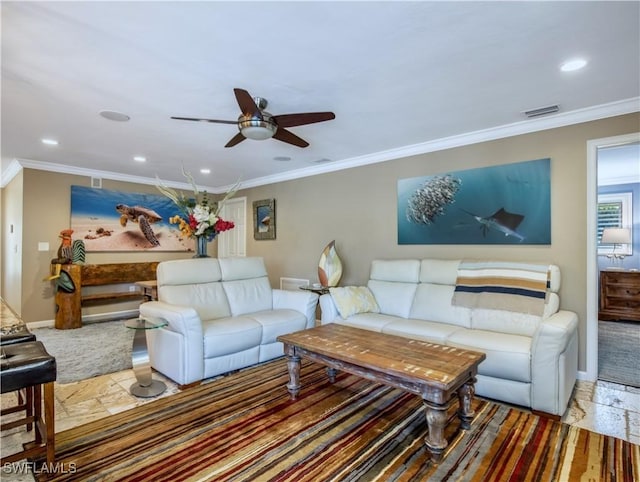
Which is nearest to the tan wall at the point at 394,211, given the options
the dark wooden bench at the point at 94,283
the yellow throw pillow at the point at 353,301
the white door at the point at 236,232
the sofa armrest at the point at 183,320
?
the white door at the point at 236,232

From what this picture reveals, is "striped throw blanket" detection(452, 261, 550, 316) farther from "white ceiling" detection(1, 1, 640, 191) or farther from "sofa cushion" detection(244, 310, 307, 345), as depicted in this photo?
"sofa cushion" detection(244, 310, 307, 345)

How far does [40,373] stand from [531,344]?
121 inches

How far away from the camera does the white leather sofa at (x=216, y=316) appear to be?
282 cm

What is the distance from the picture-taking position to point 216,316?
347 cm

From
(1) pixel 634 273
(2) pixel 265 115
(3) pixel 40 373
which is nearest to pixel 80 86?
(2) pixel 265 115

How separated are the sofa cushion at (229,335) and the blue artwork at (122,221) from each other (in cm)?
352

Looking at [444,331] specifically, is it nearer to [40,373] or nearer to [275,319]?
[275,319]

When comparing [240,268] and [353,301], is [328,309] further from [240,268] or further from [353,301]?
[240,268]

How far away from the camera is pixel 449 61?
86.3 inches

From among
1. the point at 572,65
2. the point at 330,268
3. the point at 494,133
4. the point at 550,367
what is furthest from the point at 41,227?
the point at 572,65

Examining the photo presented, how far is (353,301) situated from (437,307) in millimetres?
866

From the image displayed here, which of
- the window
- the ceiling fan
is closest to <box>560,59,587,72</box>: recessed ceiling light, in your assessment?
the ceiling fan

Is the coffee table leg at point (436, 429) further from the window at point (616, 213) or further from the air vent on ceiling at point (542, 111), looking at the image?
the window at point (616, 213)

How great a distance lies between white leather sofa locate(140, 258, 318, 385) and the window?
532 centimetres
